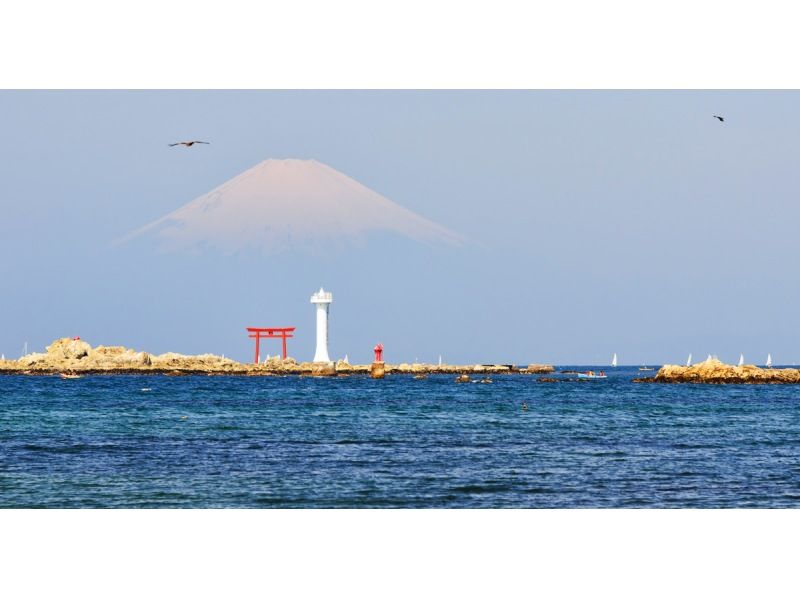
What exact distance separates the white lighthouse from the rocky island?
3.74ft

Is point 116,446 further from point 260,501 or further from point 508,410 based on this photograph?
point 508,410

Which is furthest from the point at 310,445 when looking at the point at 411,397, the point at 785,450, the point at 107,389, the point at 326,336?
the point at 326,336

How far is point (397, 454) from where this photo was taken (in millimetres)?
36188

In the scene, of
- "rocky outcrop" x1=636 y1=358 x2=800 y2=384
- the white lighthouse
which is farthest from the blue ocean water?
the white lighthouse

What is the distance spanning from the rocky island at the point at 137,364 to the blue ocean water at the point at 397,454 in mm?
55977

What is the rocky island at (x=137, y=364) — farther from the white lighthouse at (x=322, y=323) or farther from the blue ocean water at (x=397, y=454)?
the blue ocean water at (x=397, y=454)

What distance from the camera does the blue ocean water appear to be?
27.3m

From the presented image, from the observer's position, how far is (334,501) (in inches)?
1053

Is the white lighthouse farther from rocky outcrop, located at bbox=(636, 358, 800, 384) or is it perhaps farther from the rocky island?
rocky outcrop, located at bbox=(636, 358, 800, 384)

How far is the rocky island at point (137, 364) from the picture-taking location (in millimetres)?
123250

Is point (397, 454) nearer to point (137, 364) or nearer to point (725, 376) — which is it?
point (725, 376)

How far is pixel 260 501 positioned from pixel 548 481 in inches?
295

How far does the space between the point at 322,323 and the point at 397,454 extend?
85.1 meters

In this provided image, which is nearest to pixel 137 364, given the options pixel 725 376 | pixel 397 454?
pixel 725 376
